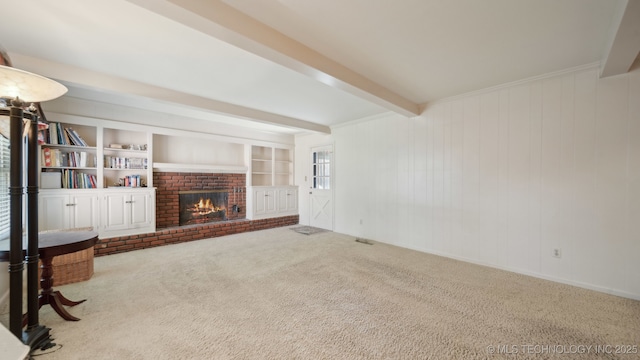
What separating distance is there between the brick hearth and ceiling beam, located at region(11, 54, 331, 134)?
2.09m

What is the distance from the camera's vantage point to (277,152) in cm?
697

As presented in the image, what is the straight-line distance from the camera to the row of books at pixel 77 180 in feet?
12.3

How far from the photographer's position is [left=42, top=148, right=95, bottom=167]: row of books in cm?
360

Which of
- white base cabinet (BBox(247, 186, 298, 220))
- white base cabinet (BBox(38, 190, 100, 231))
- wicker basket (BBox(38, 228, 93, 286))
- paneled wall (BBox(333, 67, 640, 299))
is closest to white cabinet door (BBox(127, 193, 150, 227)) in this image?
white base cabinet (BBox(38, 190, 100, 231))

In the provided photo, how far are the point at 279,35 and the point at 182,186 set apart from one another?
430cm

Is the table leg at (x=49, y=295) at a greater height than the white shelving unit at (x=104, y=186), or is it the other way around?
the white shelving unit at (x=104, y=186)

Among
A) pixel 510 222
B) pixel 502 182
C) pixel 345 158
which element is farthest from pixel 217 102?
pixel 510 222

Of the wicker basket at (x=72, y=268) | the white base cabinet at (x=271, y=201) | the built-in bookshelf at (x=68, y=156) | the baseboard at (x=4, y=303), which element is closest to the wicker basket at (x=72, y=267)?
the wicker basket at (x=72, y=268)

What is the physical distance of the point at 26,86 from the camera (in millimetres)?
1632

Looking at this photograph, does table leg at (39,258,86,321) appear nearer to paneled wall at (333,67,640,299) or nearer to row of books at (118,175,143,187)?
row of books at (118,175,143,187)

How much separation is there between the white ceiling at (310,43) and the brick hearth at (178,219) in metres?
2.18

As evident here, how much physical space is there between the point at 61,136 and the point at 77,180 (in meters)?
0.70

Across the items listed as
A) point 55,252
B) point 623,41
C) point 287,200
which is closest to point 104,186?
point 55,252

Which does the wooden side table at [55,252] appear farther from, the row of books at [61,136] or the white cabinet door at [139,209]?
the row of books at [61,136]
